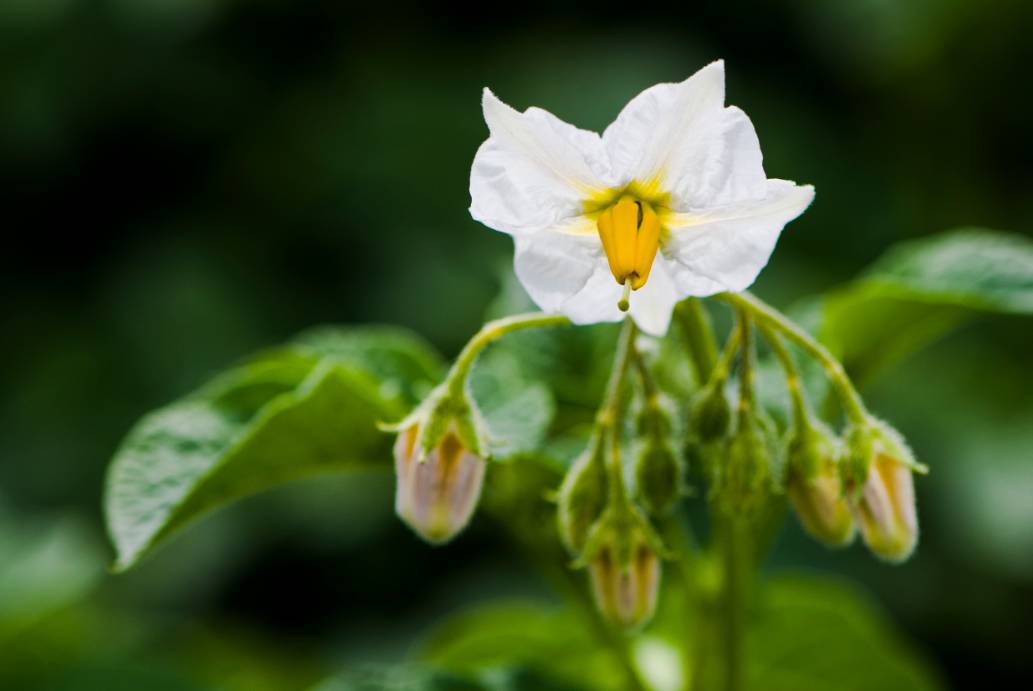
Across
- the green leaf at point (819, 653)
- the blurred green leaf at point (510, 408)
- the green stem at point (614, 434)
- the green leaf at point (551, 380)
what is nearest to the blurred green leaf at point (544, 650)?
the green leaf at point (819, 653)

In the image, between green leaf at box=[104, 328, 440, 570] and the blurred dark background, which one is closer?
green leaf at box=[104, 328, 440, 570]

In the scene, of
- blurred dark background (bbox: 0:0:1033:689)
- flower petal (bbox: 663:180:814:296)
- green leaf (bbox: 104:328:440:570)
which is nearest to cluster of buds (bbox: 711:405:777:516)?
flower petal (bbox: 663:180:814:296)

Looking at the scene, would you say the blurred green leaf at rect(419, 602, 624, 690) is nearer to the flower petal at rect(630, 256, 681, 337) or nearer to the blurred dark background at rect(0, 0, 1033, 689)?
the flower petal at rect(630, 256, 681, 337)

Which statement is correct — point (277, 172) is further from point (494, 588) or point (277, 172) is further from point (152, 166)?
point (494, 588)

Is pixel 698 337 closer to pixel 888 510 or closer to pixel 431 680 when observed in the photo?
pixel 888 510

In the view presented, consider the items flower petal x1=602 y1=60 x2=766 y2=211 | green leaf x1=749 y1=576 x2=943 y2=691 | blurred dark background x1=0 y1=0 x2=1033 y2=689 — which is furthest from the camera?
blurred dark background x1=0 y1=0 x2=1033 y2=689

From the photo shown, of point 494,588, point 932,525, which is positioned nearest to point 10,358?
point 494,588

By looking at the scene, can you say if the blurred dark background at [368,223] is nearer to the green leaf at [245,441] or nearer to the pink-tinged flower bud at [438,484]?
the green leaf at [245,441]
